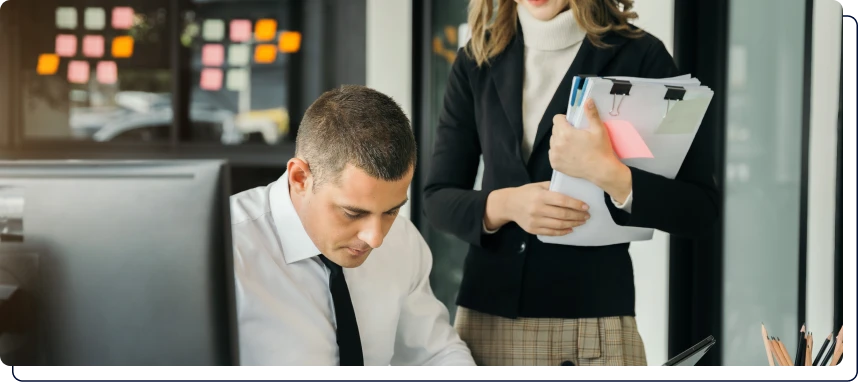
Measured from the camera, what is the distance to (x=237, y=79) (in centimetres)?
165

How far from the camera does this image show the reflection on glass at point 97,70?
158cm

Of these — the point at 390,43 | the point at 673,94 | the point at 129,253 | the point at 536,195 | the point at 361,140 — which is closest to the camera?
the point at 129,253

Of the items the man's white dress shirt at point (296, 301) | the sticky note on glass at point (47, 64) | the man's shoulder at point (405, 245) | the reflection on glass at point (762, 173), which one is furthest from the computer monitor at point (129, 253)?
the reflection on glass at point (762, 173)

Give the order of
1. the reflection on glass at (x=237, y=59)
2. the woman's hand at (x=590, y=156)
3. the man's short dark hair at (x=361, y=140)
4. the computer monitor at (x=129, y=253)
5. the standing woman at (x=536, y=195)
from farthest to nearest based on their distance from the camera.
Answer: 1. the reflection on glass at (x=237, y=59)
2. the standing woman at (x=536, y=195)
3. the woman's hand at (x=590, y=156)
4. the man's short dark hair at (x=361, y=140)
5. the computer monitor at (x=129, y=253)

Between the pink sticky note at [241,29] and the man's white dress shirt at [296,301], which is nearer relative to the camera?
the man's white dress shirt at [296,301]

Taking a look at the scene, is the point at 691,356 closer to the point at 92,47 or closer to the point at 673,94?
the point at 673,94

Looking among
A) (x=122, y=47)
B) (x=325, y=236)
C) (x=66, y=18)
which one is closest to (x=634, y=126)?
(x=325, y=236)

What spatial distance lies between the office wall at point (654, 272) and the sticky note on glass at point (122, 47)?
3.19ft

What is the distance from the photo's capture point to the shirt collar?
1.40 metres

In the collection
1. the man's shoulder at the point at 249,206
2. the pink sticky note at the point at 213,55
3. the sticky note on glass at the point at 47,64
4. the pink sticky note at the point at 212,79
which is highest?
the pink sticky note at the point at 213,55

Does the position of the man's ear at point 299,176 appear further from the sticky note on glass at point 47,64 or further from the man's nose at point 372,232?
the sticky note on glass at point 47,64

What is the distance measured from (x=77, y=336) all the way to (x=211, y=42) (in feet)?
2.62

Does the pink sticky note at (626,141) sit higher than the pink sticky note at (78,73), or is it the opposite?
the pink sticky note at (78,73)

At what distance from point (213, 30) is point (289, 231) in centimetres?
50
